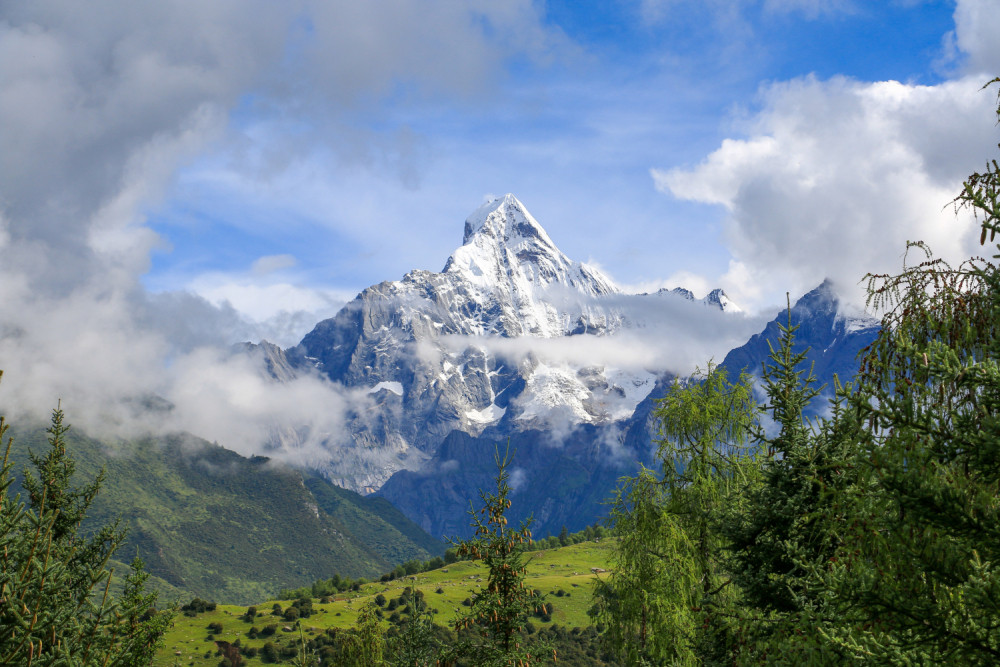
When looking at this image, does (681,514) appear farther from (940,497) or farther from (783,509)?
(940,497)

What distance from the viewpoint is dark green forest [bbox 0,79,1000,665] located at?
25.2 ft

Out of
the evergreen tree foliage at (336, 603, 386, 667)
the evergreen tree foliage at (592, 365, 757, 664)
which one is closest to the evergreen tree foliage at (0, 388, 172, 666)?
the evergreen tree foliage at (592, 365, 757, 664)

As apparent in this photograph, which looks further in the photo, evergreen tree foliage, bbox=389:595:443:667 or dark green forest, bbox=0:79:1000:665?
evergreen tree foliage, bbox=389:595:443:667

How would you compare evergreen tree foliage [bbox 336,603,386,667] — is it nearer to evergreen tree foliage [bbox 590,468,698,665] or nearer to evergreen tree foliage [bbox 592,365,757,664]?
evergreen tree foliage [bbox 590,468,698,665]

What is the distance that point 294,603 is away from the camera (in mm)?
199250

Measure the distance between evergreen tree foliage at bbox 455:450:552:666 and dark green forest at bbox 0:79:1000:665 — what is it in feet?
0.22

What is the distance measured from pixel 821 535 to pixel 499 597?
9381mm

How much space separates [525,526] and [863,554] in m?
11.9

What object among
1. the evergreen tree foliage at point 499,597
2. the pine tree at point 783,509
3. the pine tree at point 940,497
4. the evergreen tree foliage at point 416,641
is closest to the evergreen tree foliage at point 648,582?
the evergreen tree foliage at point 499,597

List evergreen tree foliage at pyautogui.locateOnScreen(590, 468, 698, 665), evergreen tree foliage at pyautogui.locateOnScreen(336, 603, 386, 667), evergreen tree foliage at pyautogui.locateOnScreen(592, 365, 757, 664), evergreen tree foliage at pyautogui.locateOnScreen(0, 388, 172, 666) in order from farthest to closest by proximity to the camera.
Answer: evergreen tree foliage at pyautogui.locateOnScreen(336, 603, 386, 667), evergreen tree foliage at pyautogui.locateOnScreen(590, 468, 698, 665), evergreen tree foliage at pyautogui.locateOnScreen(592, 365, 757, 664), evergreen tree foliage at pyautogui.locateOnScreen(0, 388, 172, 666)

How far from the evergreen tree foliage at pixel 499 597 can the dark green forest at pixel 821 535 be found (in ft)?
0.22

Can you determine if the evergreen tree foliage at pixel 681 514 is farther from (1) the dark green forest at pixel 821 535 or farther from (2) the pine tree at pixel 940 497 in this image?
(2) the pine tree at pixel 940 497

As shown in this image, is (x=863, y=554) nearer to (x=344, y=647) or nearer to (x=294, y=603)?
(x=344, y=647)

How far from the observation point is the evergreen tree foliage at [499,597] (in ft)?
63.0
